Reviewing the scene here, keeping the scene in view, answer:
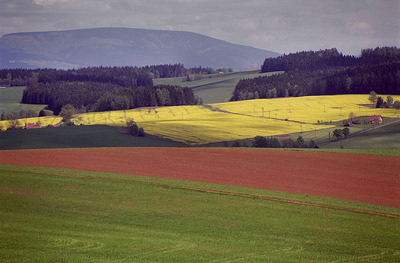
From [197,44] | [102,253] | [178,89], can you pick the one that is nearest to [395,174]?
[102,253]

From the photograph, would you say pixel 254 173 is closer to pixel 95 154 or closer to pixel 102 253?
pixel 95 154

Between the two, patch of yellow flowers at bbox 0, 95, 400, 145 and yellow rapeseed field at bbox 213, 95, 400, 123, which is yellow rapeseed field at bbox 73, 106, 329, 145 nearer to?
patch of yellow flowers at bbox 0, 95, 400, 145

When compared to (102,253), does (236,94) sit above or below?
above

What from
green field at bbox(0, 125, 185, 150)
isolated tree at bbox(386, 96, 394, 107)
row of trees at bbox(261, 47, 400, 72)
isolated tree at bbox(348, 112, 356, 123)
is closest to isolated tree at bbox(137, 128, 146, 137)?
green field at bbox(0, 125, 185, 150)

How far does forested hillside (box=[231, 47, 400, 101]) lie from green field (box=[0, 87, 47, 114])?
29789 millimetres

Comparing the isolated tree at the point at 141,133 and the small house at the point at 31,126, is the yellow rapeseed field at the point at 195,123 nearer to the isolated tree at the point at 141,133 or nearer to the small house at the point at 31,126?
the isolated tree at the point at 141,133

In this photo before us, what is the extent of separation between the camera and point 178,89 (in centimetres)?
6384

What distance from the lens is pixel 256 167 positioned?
102ft

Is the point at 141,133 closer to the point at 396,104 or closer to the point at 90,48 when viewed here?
the point at 396,104

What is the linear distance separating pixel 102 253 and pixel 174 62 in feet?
458

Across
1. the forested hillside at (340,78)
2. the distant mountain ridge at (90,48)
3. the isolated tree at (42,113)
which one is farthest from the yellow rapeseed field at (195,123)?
the distant mountain ridge at (90,48)

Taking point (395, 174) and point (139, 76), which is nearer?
point (395, 174)

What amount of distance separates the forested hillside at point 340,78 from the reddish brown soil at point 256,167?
66.9 ft

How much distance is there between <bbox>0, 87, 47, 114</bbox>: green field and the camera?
64688 millimetres
